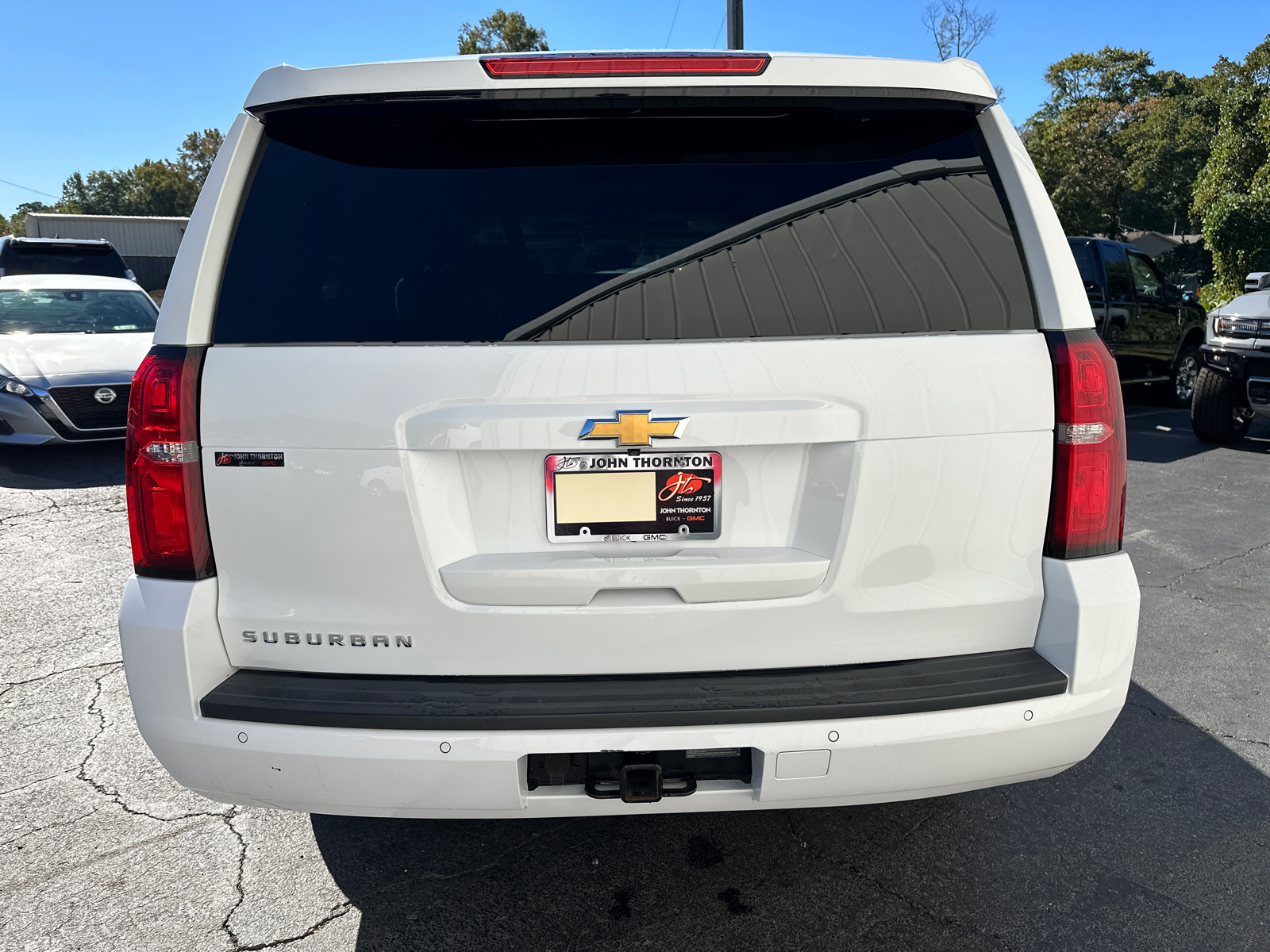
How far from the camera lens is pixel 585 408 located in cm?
184

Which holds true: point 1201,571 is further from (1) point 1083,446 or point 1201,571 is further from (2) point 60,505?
(2) point 60,505

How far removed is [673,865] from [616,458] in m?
1.36

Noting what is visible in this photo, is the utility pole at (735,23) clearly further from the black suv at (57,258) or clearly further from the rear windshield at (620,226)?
the rear windshield at (620,226)

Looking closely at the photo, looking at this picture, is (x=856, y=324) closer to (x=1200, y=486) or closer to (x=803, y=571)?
(x=803, y=571)

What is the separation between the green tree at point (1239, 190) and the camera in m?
15.9

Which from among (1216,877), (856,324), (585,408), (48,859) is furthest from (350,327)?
(1216,877)

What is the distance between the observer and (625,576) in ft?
6.24

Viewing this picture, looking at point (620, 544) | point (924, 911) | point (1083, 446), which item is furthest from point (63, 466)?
point (1083, 446)

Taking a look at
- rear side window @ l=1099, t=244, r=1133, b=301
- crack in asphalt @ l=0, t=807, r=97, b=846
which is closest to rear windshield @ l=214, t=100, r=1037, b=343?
crack in asphalt @ l=0, t=807, r=97, b=846

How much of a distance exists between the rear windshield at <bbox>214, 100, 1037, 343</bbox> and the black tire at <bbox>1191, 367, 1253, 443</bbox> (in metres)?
8.46

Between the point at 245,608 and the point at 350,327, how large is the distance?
0.67 meters

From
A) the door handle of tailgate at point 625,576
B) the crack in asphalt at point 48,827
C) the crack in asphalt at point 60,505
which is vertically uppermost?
the door handle of tailgate at point 625,576

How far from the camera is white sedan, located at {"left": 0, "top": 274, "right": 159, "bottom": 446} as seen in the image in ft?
25.9

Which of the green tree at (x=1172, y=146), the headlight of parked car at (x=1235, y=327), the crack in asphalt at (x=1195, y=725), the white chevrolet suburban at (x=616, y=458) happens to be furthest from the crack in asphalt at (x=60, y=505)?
the green tree at (x=1172, y=146)
